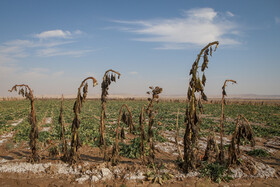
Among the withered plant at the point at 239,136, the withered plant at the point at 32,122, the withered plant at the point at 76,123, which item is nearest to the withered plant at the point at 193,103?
the withered plant at the point at 239,136

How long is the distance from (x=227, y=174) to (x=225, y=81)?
9.28 ft

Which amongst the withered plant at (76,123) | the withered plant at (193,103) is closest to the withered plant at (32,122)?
the withered plant at (76,123)

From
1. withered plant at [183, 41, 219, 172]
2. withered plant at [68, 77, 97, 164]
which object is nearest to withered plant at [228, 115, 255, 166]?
withered plant at [183, 41, 219, 172]

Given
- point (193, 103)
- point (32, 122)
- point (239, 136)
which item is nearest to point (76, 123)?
point (32, 122)

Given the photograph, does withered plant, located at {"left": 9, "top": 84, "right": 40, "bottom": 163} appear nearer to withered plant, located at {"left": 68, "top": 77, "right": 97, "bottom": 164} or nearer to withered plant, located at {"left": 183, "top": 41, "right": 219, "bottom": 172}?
withered plant, located at {"left": 68, "top": 77, "right": 97, "bottom": 164}

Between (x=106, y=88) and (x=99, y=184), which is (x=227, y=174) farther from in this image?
(x=106, y=88)

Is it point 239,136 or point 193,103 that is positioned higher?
point 193,103

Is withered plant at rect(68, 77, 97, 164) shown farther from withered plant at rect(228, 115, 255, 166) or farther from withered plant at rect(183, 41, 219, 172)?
withered plant at rect(228, 115, 255, 166)

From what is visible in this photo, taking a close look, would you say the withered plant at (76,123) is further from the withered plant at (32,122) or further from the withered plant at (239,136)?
the withered plant at (239,136)

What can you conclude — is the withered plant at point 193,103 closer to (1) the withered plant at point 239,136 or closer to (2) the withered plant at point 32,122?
(1) the withered plant at point 239,136

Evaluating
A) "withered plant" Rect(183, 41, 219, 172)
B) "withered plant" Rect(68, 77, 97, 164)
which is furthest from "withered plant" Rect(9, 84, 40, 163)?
"withered plant" Rect(183, 41, 219, 172)

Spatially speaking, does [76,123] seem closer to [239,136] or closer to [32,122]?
[32,122]

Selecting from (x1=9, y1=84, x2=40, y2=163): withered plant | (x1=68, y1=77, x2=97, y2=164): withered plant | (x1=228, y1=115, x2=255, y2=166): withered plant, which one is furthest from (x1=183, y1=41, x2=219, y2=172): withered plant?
(x1=9, y1=84, x2=40, y2=163): withered plant

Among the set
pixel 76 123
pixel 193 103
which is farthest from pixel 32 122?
pixel 193 103
